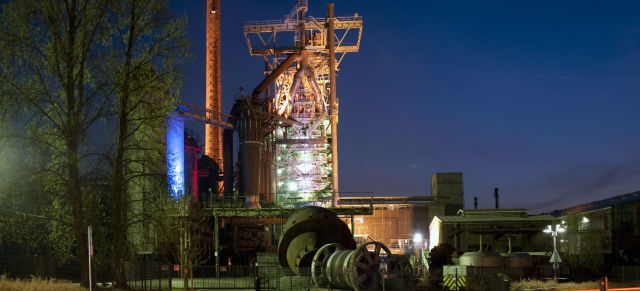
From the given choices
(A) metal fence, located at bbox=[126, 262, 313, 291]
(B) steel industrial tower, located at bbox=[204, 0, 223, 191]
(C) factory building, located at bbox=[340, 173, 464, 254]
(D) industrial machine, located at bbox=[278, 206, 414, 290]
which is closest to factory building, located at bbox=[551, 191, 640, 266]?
(C) factory building, located at bbox=[340, 173, 464, 254]

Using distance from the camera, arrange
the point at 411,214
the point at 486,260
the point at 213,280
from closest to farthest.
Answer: the point at 486,260
the point at 213,280
the point at 411,214

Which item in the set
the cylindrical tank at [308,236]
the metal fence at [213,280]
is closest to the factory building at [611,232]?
the cylindrical tank at [308,236]

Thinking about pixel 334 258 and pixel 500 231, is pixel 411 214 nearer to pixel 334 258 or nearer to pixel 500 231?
pixel 500 231

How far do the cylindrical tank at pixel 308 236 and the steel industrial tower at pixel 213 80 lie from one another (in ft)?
144

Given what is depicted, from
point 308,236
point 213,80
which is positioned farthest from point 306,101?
point 308,236

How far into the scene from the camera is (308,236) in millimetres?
37250

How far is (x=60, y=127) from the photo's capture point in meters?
21.0

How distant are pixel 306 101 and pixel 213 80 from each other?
1584cm

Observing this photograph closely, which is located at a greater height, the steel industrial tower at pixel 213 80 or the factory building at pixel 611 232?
the steel industrial tower at pixel 213 80

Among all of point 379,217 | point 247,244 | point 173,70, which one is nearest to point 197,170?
point 247,244

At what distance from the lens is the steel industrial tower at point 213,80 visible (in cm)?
8125

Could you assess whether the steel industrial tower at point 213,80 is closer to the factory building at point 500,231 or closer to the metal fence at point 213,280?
the metal fence at point 213,280

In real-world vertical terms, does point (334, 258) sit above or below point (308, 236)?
below

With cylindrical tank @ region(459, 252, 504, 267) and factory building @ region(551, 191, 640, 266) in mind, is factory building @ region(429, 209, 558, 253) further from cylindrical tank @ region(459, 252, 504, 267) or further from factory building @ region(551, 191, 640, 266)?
cylindrical tank @ region(459, 252, 504, 267)
